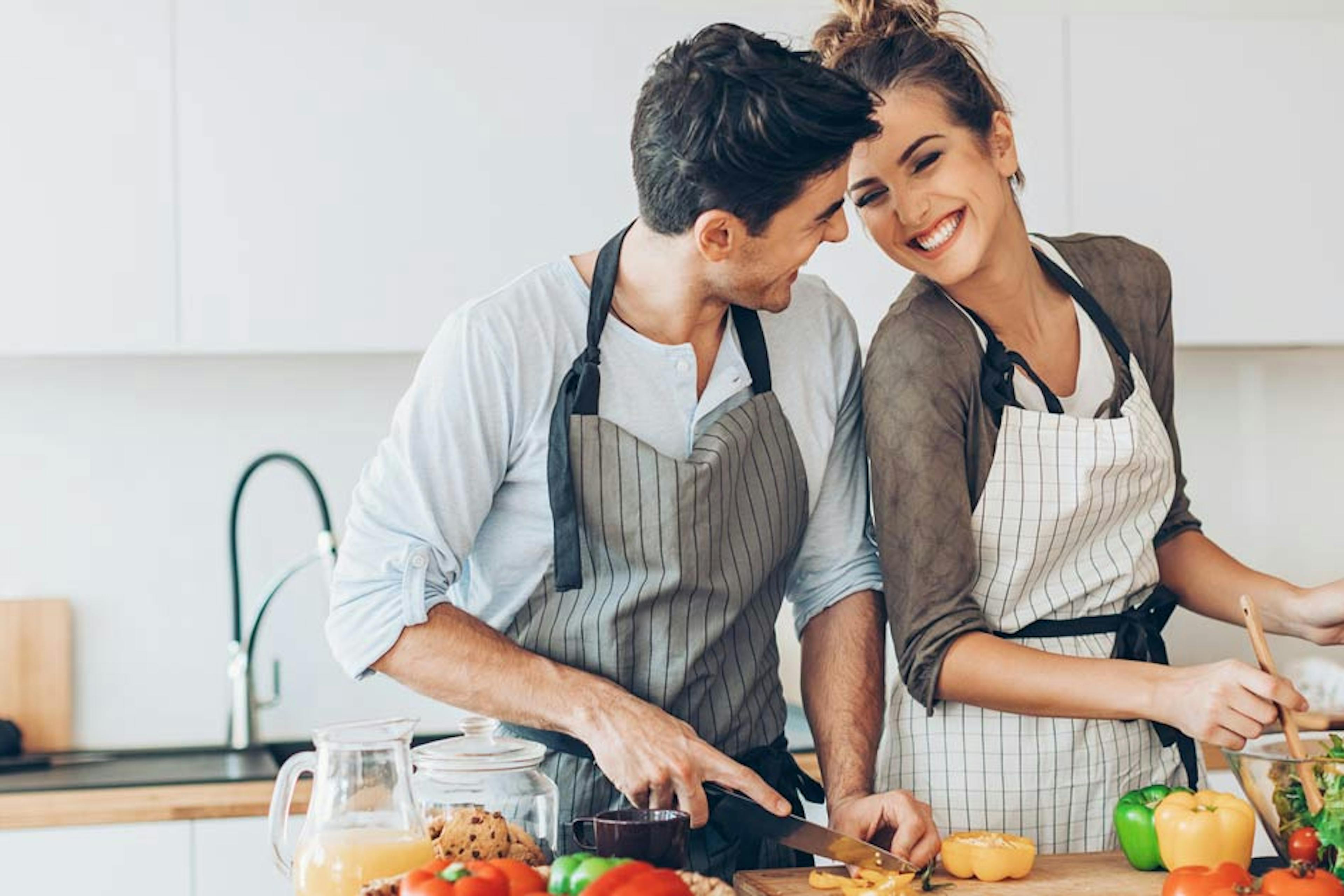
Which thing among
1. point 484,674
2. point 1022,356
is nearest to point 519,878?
point 484,674

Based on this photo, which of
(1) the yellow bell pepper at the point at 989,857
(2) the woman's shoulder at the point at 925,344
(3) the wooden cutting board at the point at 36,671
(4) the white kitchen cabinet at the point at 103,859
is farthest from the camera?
(3) the wooden cutting board at the point at 36,671

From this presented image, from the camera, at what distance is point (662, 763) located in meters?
1.39

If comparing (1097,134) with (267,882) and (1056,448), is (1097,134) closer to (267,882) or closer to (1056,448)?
(1056,448)

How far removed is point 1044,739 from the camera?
5.46 ft

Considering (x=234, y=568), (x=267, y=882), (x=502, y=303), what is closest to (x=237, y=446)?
(x=234, y=568)

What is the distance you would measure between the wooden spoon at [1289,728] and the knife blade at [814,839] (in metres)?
0.35

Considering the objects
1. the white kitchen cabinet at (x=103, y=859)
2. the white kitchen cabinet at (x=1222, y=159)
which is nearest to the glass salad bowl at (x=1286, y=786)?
the white kitchen cabinet at (x=1222, y=159)

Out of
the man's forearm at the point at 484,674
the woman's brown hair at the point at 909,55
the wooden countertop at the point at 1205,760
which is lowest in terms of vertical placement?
the wooden countertop at the point at 1205,760

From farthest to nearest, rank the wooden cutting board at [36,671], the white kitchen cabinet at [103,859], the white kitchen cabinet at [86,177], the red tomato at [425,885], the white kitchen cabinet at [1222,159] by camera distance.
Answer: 1. the wooden cutting board at [36,671]
2. the white kitchen cabinet at [1222,159]
3. the white kitchen cabinet at [86,177]
4. the white kitchen cabinet at [103,859]
5. the red tomato at [425,885]

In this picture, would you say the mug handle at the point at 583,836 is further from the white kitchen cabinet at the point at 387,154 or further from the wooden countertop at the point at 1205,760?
the white kitchen cabinet at the point at 387,154

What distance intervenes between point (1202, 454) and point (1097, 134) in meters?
0.82

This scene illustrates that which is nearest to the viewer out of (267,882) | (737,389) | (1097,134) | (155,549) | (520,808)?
(520,808)

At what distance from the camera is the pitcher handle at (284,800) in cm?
122

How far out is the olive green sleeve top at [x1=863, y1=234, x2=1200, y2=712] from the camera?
1.60 m
